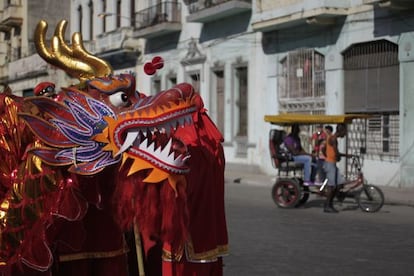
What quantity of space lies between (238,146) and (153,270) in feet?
70.5

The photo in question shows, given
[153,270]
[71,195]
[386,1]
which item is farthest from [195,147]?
[386,1]

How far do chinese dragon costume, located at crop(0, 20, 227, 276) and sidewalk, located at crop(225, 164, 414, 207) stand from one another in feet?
40.3

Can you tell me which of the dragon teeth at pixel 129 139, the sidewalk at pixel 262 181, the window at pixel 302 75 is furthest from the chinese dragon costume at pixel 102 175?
the window at pixel 302 75

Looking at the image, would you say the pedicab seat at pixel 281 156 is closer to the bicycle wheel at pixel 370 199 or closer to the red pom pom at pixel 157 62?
the bicycle wheel at pixel 370 199

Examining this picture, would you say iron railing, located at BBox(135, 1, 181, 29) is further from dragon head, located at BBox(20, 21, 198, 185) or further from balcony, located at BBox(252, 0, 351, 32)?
dragon head, located at BBox(20, 21, 198, 185)

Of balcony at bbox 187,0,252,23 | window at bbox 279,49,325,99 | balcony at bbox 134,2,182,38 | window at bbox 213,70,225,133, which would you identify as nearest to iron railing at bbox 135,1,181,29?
balcony at bbox 134,2,182,38

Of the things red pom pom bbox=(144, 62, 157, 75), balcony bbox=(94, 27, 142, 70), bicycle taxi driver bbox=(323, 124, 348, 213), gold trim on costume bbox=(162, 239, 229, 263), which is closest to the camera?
gold trim on costume bbox=(162, 239, 229, 263)

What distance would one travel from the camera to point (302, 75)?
73.6 feet

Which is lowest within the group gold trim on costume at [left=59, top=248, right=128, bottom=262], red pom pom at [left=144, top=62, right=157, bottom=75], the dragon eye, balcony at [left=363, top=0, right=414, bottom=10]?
gold trim on costume at [left=59, top=248, right=128, bottom=262]

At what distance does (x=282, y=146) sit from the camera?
14.6 meters

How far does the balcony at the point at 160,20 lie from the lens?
2902cm

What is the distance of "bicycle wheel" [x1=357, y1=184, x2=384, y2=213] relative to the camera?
1379cm

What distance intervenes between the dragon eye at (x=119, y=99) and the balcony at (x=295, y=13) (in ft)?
56.2

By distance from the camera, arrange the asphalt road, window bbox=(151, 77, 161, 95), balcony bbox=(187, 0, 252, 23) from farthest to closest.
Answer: window bbox=(151, 77, 161, 95) → balcony bbox=(187, 0, 252, 23) → the asphalt road
